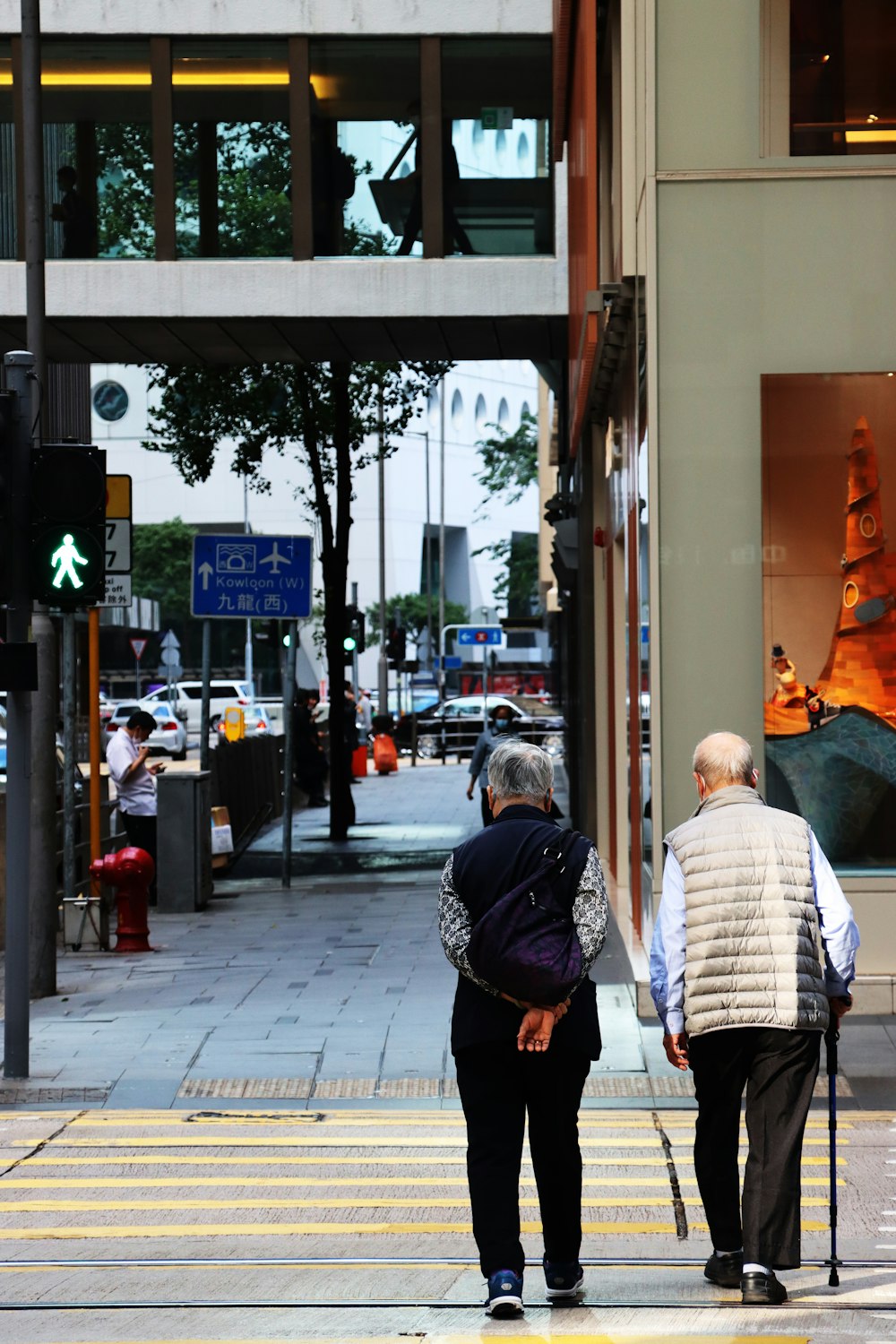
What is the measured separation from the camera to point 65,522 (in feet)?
31.1

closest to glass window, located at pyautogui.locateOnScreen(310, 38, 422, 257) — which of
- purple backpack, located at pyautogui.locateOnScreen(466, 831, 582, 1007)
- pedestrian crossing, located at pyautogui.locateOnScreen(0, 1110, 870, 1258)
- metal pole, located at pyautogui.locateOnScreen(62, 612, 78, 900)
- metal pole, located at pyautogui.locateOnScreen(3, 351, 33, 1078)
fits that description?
metal pole, located at pyautogui.locateOnScreen(62, 612, 78, 900)

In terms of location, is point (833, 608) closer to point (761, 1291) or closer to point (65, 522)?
point (65, 522)

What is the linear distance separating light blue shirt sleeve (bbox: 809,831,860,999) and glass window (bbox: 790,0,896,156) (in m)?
6.12

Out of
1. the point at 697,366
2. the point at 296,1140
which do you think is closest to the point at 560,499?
the point at 697,366

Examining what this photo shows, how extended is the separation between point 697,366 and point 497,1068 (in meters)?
5.89

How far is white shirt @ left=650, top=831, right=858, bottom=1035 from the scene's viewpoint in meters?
5.36

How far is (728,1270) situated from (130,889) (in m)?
8.84

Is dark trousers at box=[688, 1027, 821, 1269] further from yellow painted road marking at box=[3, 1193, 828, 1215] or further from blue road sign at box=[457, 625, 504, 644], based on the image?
blue road sign at box=[457, 625, 504, 644]

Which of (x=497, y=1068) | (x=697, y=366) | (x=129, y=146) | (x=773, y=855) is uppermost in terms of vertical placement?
(x=129, y=146)

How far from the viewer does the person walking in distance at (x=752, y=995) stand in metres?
5.28

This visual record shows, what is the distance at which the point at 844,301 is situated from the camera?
10180 mm

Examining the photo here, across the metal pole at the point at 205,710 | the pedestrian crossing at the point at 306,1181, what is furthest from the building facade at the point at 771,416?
the metal pole at the point at 205,710

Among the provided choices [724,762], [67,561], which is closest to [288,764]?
[67,561]

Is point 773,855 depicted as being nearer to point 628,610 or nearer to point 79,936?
point 628,610
